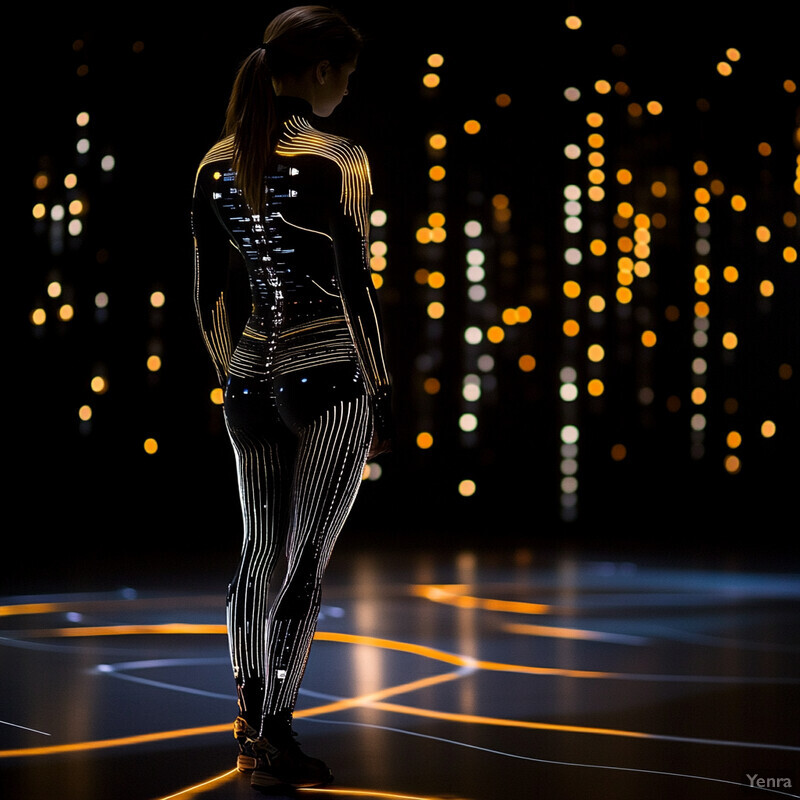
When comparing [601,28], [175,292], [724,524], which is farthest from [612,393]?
[175,292]

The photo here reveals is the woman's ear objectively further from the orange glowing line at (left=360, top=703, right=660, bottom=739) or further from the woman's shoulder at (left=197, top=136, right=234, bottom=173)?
the orange glowing line at (left=360, top=703, right=660, bottom=739)

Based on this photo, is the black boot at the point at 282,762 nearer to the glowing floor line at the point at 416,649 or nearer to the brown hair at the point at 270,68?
the brown hair at the point at 270,68

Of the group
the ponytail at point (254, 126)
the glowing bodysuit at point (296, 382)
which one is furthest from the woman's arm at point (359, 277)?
the ponytail at point (254, 126)

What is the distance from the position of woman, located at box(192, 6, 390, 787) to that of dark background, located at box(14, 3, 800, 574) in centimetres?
459

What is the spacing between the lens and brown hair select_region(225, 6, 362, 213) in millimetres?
1938

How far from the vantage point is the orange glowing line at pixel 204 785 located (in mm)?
1869

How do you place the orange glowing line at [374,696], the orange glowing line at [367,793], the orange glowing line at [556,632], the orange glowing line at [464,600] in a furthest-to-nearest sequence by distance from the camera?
the orange glowing line at [464,600] → the orange glowing line at [556,632] → the orange glowing line at [374,696] → the orange glowing line at [367,793]

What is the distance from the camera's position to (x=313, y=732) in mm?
2314

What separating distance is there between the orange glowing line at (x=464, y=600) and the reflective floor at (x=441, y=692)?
0.7 inches

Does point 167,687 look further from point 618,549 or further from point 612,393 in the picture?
point 612,393

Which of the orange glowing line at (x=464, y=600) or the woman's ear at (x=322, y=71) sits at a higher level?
the woman's ear at (x=322, y=71)

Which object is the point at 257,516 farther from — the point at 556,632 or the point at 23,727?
the point at 556,632

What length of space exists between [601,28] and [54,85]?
3239 mm

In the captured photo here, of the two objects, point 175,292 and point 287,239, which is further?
point 175,292
